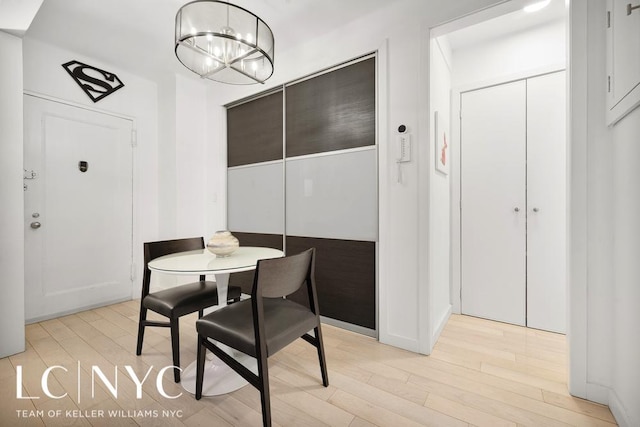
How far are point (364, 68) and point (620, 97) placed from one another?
1549mm

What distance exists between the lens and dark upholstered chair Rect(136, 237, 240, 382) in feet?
5.41

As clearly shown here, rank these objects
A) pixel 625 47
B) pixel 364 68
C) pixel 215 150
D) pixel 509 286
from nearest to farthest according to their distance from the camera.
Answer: pixel 625 47, pixel 364 68, pixel 509 286, pixel 215 150

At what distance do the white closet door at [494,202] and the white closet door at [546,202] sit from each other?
0.06 m

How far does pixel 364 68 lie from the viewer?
223cm

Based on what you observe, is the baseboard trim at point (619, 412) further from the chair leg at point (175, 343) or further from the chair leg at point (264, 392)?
the chair leg at point (175, 343)

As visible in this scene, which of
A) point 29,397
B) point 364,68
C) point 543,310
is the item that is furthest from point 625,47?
point 29,397

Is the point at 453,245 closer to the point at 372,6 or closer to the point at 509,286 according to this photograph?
the point at 509,286

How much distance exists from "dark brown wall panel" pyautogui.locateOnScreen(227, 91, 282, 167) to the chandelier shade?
40.8 inches

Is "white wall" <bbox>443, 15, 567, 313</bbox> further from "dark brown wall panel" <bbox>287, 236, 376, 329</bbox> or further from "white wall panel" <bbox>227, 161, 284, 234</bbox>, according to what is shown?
"white wall panel" <bbox>227, 161, 284, 234</bbox>

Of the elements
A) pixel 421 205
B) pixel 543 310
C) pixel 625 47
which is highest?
pixel 625 47

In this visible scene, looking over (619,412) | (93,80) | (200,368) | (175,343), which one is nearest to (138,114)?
(93,80)

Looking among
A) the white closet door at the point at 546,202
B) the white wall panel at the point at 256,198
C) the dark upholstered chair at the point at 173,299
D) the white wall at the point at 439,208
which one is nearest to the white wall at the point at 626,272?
the white wall at the point at 439,208

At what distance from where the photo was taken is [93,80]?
9.33 ft

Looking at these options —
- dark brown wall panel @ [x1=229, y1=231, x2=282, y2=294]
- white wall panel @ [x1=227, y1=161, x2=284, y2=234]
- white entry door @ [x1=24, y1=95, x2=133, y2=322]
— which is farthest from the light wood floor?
white wall panel @ [x1=227, y1=161, x2=284, y2=234]
